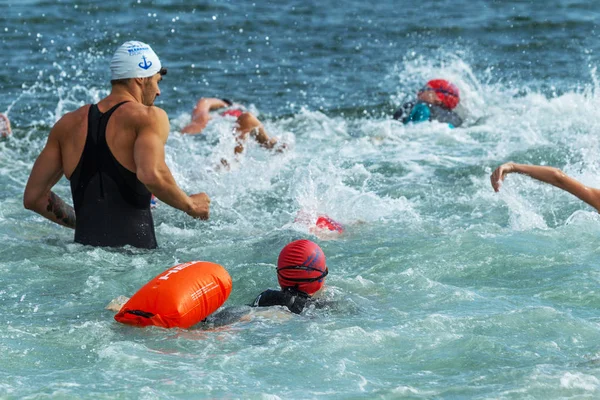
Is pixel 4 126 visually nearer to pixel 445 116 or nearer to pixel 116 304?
pixel 445 116

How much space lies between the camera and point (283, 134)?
1305 centimetres

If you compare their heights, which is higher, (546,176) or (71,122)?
(71,122)

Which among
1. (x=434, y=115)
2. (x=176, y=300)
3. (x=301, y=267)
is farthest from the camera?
(x=434, y=115)

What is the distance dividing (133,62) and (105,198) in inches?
39.9

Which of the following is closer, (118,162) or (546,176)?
(118,162)

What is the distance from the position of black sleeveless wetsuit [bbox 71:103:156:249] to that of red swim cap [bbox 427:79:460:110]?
275 inches

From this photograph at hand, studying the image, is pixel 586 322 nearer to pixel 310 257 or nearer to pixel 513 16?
pixel 310 257

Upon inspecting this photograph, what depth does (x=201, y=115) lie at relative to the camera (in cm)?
1316

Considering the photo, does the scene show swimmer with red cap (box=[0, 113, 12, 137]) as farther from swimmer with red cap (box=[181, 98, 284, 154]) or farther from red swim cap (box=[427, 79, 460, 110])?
red swim cap (box=[427, 79, 460, 110])

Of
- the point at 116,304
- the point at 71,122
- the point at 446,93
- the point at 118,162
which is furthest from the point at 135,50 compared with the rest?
the point at 446,93

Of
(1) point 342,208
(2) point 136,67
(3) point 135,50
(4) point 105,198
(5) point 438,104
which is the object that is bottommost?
(1) point 342,208

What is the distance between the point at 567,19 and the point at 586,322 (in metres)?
13.3

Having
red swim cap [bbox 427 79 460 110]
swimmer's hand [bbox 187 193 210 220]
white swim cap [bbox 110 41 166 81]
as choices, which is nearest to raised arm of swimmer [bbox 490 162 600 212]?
swimmer's hand [bbox 187 193 210 220]

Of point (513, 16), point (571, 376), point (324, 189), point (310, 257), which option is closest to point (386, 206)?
point (324, 189)
